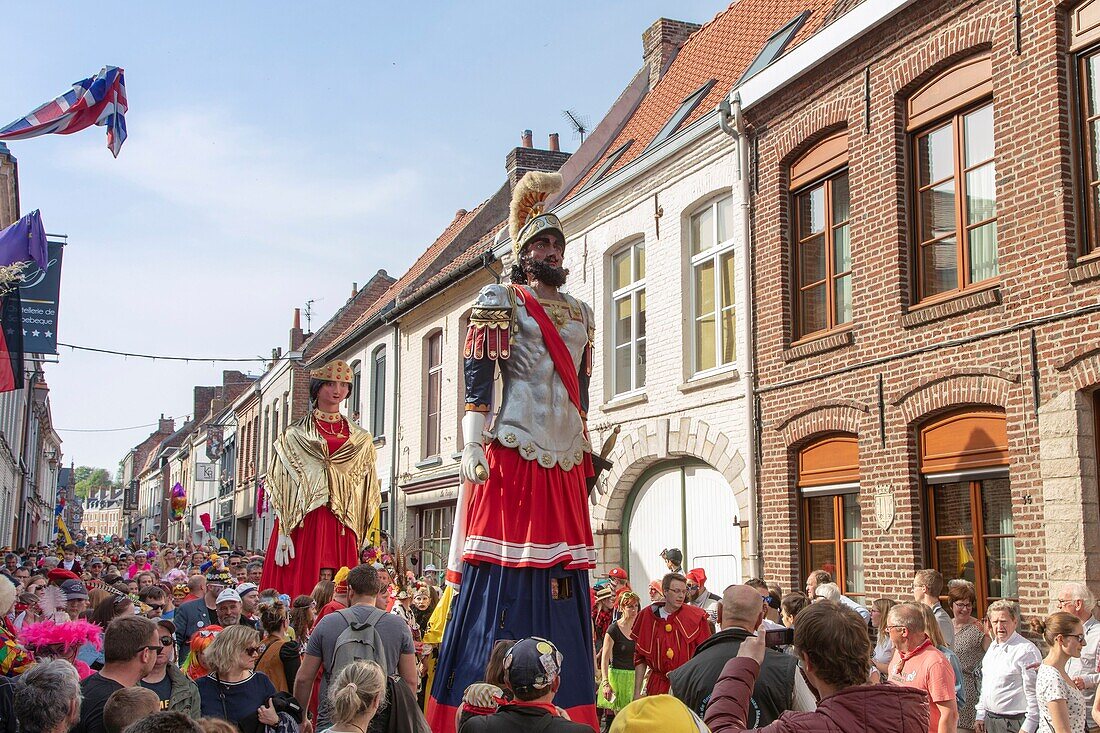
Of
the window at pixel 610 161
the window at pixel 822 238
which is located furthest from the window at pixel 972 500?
the window at pixel 610 161

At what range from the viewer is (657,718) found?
3.15 m

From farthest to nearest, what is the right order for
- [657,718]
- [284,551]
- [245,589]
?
[284,551] < [245,589] < [657,718]

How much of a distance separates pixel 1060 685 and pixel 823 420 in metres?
6.10

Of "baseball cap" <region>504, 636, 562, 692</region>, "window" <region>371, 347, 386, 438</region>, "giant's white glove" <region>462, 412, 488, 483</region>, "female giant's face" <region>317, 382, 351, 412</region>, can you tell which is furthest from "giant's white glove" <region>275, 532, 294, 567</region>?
"window" <region>371, 347, 386, 438</region>

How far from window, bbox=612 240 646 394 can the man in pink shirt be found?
10.4 meters

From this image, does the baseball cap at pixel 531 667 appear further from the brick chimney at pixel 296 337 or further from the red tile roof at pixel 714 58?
the brick chimney at pixel 296 337

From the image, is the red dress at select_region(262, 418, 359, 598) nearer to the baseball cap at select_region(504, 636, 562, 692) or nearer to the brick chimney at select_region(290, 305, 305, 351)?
the baseball cap at select_region(504, 636, 562, 692)

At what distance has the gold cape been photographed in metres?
9.31

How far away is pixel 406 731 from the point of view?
16.2ft

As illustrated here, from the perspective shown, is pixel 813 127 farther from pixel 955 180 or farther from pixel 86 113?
pixel 86 113

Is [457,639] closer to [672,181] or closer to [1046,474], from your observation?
[1046,474]

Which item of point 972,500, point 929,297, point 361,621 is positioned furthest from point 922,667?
point 929,297

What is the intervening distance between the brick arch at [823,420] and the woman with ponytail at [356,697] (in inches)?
337

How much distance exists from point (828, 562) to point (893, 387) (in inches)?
94.3
